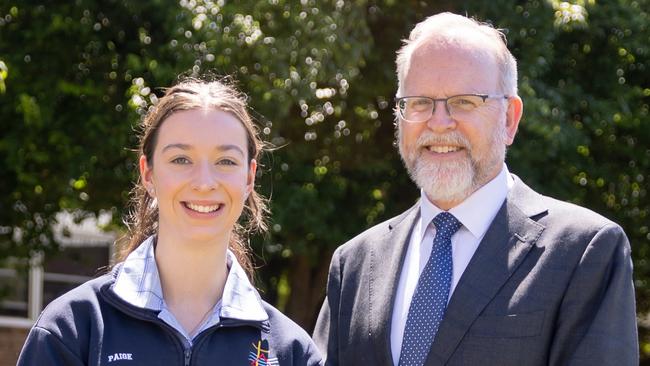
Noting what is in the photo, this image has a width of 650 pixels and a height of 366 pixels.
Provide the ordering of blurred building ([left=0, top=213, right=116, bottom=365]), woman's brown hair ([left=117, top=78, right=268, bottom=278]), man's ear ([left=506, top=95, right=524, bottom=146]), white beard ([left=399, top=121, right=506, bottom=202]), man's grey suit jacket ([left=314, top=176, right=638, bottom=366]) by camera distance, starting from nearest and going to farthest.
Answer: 1. man's grey suit jacket ([left=314, top=176, right=638, bottom=366])
2. woman's brown hair ([left=117, top=78, right=268, bottom=278])
3. white beard ([left=399, top=121, right=506, bottom=202])
4. man's ear ([left=506, top=95, right=524, bottom=146])
5. blurred building ([left=0, top=213, right=116, bottom=365])

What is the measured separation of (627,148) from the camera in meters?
8.59

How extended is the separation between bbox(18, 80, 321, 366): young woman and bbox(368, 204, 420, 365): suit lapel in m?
0.24

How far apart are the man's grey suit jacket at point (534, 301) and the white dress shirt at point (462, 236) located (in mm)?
33

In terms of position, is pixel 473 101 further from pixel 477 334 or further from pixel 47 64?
pixel 47 64

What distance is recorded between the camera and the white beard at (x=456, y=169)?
3.73 metres

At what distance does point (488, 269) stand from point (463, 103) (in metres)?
0.60

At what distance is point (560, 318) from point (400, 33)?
4.84m

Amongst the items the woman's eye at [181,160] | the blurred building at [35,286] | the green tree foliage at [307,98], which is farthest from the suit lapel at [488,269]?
the blurred building at [35,286]

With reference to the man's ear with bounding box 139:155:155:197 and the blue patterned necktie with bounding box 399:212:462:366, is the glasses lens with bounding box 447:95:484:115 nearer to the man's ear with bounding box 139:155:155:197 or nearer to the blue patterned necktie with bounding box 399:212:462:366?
the blue patterned necktie with bounding box 399:212:462:366

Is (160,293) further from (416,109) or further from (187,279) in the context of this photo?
(416,109)

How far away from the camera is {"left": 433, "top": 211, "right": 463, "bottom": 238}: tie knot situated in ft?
12.5

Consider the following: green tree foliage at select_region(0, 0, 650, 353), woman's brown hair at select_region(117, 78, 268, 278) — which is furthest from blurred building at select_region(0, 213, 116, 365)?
woman's brown hair at select_region(117, 78, 268, 278)

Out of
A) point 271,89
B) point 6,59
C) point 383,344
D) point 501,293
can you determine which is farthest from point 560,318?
point 6,59

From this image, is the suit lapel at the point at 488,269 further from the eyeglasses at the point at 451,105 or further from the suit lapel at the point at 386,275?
the eyeglasses at the point at 451,105
